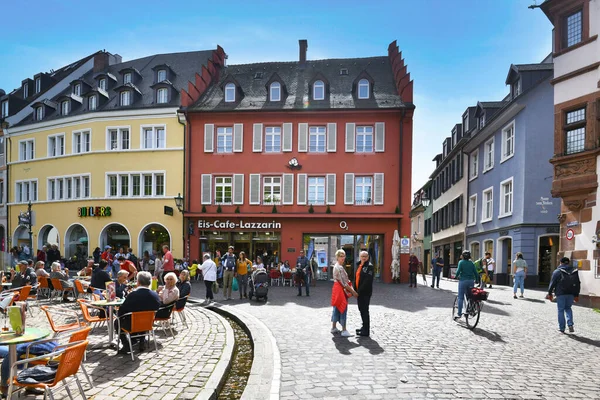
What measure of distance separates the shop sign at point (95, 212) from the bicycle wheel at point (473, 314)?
23.7 metres

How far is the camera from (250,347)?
8.50 metres

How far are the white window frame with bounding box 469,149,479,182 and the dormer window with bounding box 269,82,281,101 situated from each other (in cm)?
1458

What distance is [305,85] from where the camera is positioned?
29.1 meters

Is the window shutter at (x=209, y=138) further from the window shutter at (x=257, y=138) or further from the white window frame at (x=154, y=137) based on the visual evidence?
the white window frame at (x=154, y=137)

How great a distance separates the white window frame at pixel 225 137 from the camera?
27078mm

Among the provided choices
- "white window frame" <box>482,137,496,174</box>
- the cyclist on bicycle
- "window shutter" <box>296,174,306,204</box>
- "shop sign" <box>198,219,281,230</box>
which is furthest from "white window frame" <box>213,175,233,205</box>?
the cyclist on bicycle

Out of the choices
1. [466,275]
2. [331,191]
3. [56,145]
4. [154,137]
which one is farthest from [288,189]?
[56,145]

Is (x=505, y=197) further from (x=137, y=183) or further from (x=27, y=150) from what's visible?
(x=27, y=150)

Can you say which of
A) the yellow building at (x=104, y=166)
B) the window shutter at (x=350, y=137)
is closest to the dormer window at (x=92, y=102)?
the yellow building at (x=104, y=166)

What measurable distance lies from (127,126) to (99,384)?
81.9ft

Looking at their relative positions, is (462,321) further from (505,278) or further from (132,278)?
(505,278)

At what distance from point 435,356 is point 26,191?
33.0 m

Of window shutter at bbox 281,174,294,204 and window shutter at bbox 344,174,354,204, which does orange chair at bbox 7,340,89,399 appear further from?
window shutter at bbox 344,174,354,204

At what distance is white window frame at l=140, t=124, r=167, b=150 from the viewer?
27875 mm
